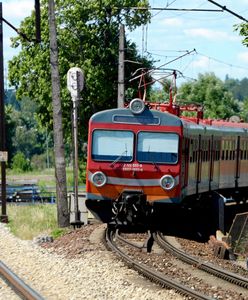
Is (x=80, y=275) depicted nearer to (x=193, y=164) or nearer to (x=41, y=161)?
(x=193, y=164)

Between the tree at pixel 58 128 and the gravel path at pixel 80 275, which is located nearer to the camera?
the gravel path at pixel 80 275

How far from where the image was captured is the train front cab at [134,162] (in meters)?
18.6

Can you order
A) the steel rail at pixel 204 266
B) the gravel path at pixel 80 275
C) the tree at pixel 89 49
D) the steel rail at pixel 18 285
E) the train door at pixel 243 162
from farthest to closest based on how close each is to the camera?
the tree at pixel 89 49, the train door at pixel 243 162, the steel rail at pixel 204 266, the gravel path at pixel 80 275, the steel rail at pixel 18 285

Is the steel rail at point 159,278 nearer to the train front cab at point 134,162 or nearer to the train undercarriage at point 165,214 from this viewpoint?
the train undercarriage at point 165,214

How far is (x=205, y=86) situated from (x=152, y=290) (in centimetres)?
8219

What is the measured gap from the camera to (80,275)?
13.0 metres

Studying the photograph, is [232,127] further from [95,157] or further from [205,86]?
[205,86]

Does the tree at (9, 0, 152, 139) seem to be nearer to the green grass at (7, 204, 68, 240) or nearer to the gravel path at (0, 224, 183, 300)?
the green grass at (7, 204, 68, 240)

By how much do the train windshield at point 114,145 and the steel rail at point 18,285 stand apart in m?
5.45

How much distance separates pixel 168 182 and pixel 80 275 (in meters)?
5.89

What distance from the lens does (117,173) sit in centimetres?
1881

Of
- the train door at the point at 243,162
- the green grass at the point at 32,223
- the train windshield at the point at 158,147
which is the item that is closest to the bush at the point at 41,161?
the train door at the point at 243,162

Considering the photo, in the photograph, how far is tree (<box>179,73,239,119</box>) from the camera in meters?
86.7

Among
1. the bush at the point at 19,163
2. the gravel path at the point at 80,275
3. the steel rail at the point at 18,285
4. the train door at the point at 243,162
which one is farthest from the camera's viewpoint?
the bush at the point at 19,163
